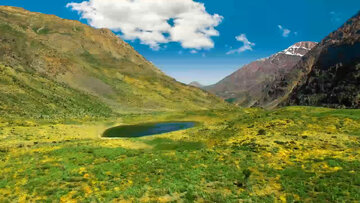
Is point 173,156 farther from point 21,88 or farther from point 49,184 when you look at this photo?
point 21,88

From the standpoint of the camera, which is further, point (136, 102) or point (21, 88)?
point (136, 102)

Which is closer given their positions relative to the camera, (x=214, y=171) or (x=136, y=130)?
(x=214, y=171)

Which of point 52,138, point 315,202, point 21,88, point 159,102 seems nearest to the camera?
point 315,202

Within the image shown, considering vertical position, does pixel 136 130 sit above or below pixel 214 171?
above

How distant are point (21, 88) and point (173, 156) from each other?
110 metres

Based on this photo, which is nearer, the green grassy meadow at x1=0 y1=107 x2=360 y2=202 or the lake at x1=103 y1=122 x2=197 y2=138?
the green grassy meadow at x1=0 y1=107 x2=360 y2=202

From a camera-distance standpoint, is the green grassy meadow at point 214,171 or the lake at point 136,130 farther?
the lake at point 136,130

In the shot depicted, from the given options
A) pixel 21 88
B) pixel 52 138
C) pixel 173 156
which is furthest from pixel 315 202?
pixel 21 88

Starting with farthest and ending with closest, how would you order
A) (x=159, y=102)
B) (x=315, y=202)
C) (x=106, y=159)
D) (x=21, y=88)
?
(x=159, y=102) < (x=21, y=88) < (x=106, y=159) < (x=315, y=202)

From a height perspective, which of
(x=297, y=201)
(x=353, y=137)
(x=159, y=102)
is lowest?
(x=297, y=201)

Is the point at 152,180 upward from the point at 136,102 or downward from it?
downward

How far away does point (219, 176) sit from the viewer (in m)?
23.1

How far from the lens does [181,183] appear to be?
21734 millimetres

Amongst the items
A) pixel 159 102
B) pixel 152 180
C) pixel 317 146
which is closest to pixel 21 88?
pixel 159 102
